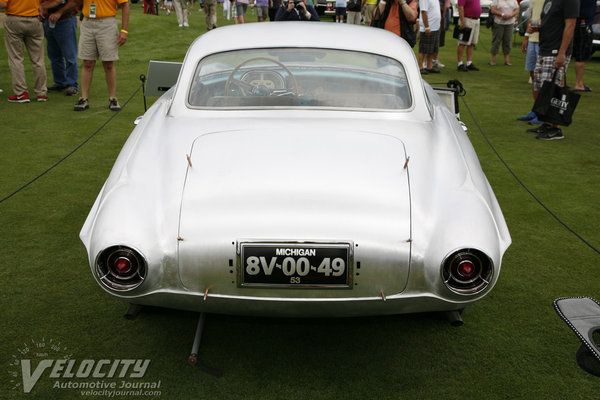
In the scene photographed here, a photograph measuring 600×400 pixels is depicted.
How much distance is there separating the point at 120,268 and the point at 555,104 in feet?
18.7

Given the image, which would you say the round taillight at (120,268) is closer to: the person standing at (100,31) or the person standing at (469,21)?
the person standing at (100,31)

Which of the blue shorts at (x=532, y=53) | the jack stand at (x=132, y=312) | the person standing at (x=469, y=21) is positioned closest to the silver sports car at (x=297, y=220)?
the jack stand at (x=132, y=312)

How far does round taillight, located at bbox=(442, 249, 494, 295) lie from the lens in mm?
2369

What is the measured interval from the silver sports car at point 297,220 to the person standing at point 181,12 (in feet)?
50.9

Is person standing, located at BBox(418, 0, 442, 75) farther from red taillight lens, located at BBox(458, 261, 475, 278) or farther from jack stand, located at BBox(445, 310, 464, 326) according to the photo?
red taillight lens, located at BBox(458, 261, 475, 278)

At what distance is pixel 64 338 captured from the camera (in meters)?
2.88

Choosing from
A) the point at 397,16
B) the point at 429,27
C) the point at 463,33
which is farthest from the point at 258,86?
the point at 463,33

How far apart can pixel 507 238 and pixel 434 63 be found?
10466 millimetres

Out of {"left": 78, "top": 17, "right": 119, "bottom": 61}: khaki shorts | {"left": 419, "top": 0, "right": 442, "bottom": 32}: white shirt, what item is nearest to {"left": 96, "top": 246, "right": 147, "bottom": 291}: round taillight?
{"left": 78, "top": 17, "right": 119, "bottom": 61}: khaki shorts

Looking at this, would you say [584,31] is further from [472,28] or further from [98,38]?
[98,38]

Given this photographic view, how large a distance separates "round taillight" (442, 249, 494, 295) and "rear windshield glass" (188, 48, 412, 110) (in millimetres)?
1230

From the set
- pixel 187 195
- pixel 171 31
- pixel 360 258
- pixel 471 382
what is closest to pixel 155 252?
pixel 187 195

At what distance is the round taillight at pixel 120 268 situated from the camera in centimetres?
238

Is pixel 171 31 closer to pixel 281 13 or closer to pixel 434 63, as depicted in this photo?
pixel 281 13
